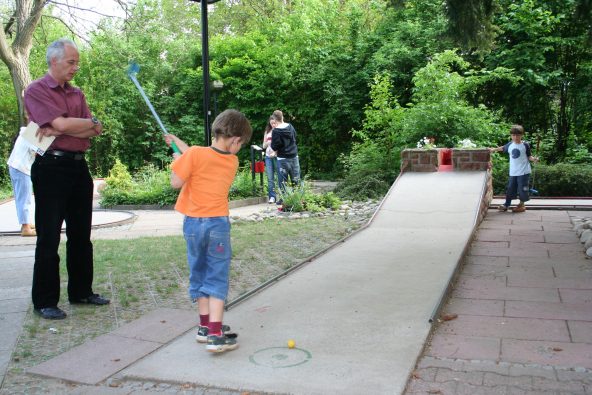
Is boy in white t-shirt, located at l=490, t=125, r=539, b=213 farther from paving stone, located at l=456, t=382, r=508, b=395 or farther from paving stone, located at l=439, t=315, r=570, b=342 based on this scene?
paving stone, located at l=456, t=382, r=508, b=395

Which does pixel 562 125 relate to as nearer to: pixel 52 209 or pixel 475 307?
pixel 475 307

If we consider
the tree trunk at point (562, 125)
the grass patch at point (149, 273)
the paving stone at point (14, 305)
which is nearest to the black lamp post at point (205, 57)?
the grass patch at point (149, 273)

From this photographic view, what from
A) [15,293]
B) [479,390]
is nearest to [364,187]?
[15,293]

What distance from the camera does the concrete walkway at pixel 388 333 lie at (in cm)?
305

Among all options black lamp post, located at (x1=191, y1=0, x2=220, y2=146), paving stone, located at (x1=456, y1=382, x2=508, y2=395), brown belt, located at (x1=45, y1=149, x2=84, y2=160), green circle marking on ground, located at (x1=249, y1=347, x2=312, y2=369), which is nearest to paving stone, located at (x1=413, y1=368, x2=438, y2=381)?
paving stone, located at (x1=456, y1=382, x2=508, y2=395)

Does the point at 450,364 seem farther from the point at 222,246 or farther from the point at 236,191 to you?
the point at 236,191

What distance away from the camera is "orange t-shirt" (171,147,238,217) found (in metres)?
3.49

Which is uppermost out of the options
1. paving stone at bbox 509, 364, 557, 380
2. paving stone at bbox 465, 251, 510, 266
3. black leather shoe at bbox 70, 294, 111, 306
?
black leather shoe at bbox 70, 294, 111, 306

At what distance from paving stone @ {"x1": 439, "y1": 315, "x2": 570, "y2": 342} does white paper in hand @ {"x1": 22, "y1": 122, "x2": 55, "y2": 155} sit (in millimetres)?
2971

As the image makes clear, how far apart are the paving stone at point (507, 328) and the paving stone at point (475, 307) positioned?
0.39ft

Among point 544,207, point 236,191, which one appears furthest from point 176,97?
point 544,207

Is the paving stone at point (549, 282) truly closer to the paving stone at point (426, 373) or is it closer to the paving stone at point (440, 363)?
the paving stone at point (440, 363)

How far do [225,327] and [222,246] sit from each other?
54 cm

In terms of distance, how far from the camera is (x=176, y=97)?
19.3 meters
